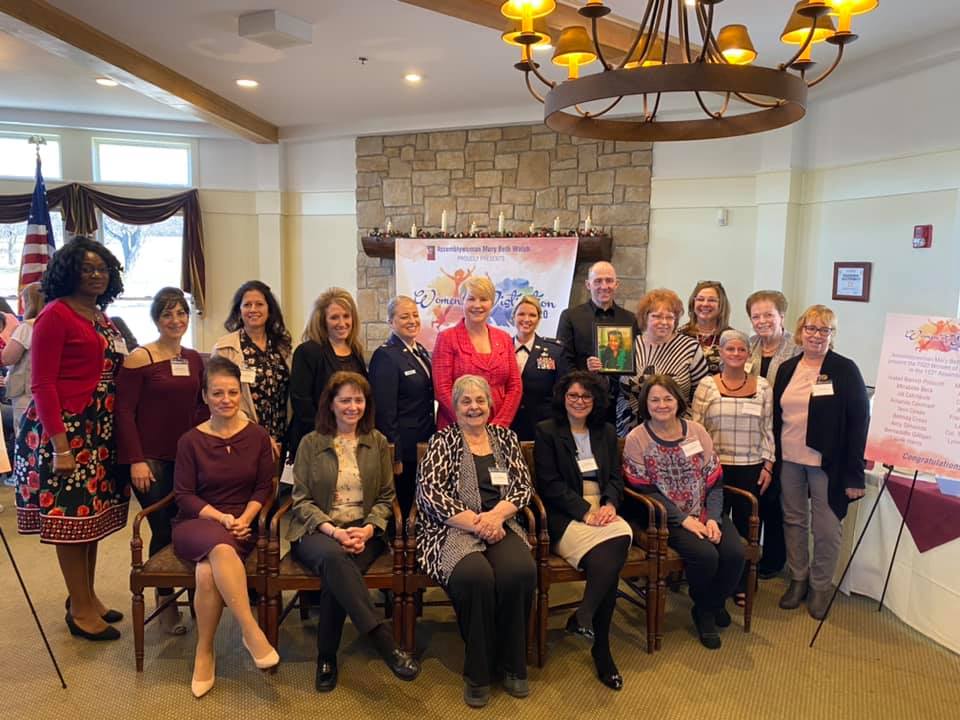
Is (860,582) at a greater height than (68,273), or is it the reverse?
(68,273)

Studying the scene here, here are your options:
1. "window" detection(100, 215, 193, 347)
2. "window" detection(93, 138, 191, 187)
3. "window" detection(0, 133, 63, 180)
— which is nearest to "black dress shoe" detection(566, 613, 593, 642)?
"window" detection(100, 215, 193, 347)

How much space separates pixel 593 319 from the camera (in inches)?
138

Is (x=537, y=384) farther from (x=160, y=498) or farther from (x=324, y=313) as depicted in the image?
(x=160, y=498)

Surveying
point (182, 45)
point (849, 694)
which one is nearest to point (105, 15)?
point (182, 45)

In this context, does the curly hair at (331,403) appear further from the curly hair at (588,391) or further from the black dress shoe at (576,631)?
the black dress shoe at (576,631)

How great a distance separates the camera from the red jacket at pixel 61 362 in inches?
99.2

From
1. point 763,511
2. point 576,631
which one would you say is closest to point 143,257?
point 576,631

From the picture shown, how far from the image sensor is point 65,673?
2592 mm

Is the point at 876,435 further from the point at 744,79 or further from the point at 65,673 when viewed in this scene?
the point at 65,673

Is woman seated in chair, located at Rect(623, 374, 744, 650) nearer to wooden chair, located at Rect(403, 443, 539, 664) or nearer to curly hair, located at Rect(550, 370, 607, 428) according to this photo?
curly hair, located at Rect(550, 370, 607, 428)

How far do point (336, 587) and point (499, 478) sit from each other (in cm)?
74

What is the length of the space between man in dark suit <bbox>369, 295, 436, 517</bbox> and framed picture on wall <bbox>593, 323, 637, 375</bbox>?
0.82 meters

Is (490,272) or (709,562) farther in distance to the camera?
(490,272)

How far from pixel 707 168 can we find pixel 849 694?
4.36 metres
